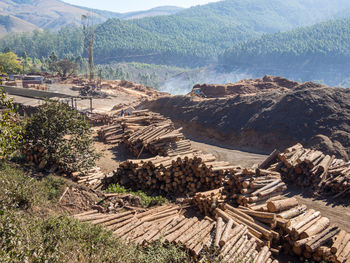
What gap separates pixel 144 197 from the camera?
39.1 feet

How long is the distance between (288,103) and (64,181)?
1879 cm

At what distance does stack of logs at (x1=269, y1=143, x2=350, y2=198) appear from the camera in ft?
42.5

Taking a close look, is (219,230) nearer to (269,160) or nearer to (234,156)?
(269,160)

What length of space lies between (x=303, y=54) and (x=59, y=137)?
458 ft

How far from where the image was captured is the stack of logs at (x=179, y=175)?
12.5 meters

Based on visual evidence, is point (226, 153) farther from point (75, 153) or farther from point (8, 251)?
point (8, 251)

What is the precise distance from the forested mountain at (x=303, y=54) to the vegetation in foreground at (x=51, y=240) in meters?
131

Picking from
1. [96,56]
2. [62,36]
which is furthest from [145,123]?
[62,36]

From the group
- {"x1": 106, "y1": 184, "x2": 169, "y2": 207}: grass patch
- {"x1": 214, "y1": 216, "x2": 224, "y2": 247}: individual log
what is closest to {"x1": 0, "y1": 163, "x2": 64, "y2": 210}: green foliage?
{"x1": 106, "y1": 184, "x2": 169, "y2": 207}: grass patch

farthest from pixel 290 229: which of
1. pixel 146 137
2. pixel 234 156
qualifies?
pixel 234 156

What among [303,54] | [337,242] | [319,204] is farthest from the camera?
[303,54]

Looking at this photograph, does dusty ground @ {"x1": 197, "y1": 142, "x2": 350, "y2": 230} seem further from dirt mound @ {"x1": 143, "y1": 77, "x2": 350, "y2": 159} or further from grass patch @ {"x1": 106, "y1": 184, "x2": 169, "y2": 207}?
grass patch @ {"x1": 106, "y1": 184, "x2": 169, "y2": 207}

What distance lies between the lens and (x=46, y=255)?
5309mm

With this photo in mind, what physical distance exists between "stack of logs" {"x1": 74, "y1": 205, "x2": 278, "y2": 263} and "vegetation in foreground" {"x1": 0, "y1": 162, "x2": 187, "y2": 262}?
0.47 metres
